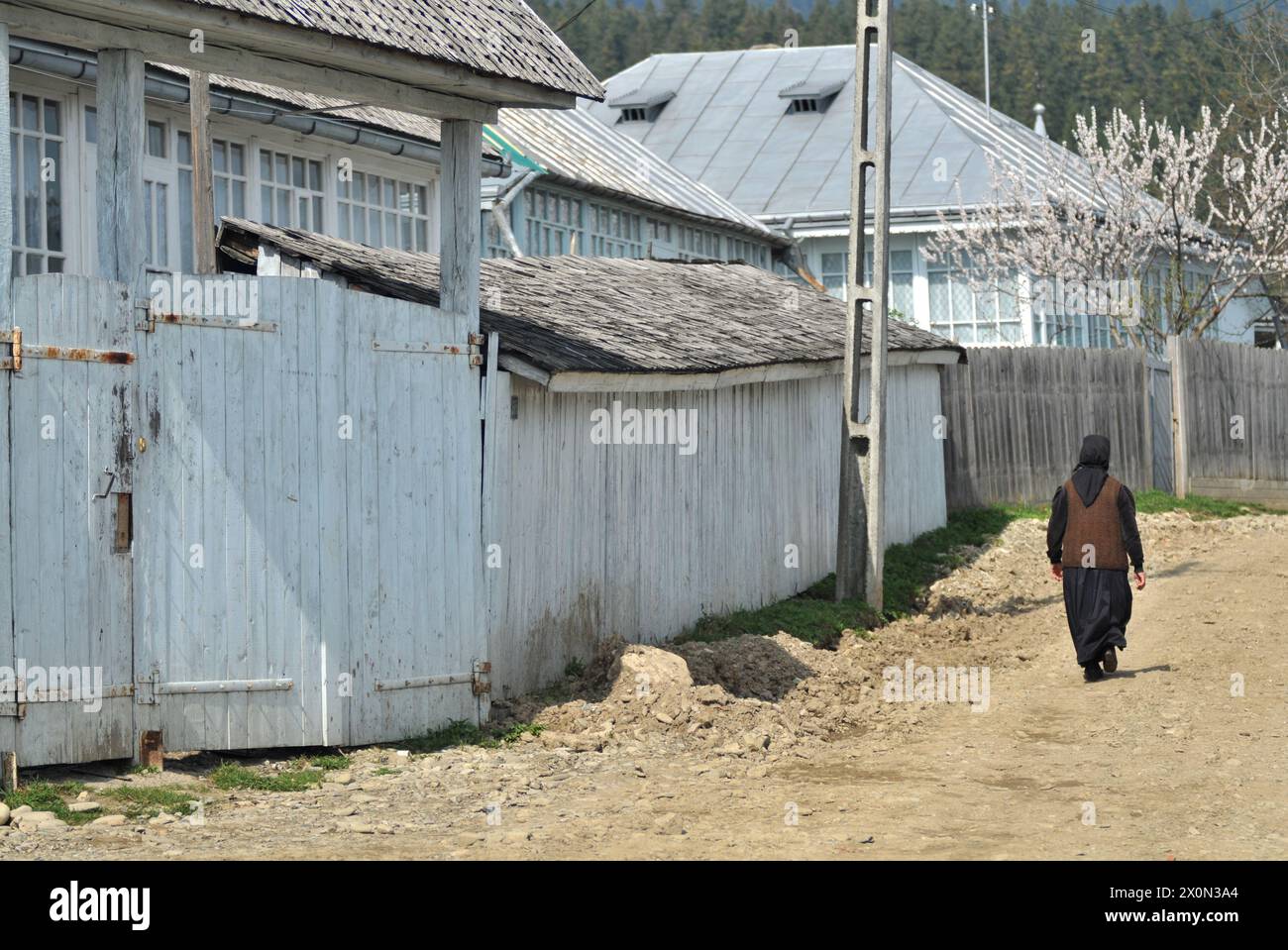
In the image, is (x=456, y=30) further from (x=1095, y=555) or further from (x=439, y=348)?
(x=1095, y=555)

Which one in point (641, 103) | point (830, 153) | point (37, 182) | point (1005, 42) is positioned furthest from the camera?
point (1005, 42)

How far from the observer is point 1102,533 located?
13.0 metres

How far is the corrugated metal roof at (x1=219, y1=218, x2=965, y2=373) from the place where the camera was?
12.0 m

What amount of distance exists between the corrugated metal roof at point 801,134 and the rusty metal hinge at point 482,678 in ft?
74.7

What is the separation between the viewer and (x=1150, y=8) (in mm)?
82125

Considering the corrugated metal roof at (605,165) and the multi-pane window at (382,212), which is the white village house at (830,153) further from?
the multi-pane window at (382,212)

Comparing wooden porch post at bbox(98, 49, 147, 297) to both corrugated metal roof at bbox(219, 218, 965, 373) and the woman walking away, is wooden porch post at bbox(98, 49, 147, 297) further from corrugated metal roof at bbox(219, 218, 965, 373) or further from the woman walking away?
the woman walking away

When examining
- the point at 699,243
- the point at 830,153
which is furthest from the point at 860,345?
the point at 830,153

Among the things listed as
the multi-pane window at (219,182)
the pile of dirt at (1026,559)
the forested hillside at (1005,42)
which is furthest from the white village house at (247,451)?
the forested hillside at (1005,42)

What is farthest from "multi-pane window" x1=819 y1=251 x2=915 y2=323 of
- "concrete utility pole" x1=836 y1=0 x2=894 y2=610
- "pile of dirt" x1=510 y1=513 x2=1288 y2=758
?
"concrete utility pole" x1=836 y1=0 x2=894 y2=610

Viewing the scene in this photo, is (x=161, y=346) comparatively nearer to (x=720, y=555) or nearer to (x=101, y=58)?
(x=101, y=58)

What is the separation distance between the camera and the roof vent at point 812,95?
120 ft

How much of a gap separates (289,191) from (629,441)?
5648mm

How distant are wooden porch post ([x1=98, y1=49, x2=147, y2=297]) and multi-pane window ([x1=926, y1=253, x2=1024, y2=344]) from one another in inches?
962
